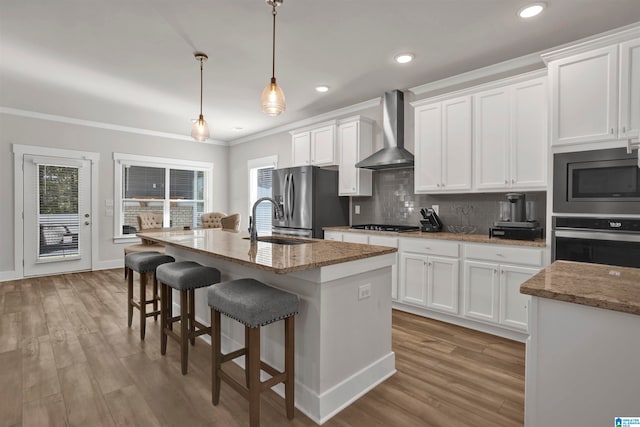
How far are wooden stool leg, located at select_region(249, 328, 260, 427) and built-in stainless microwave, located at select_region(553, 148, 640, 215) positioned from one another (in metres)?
2.48

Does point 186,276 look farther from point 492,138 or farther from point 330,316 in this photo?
point 492,138

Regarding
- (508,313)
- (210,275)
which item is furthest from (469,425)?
(210,275)

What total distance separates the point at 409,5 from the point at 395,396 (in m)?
2.68

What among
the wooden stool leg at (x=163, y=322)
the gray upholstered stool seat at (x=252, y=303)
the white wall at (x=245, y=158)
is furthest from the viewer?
the white wall at (x=245, y=158)

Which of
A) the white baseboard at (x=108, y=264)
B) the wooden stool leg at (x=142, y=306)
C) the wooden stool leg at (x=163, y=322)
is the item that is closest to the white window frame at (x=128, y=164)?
the white baseboard at (x=108, y=264)

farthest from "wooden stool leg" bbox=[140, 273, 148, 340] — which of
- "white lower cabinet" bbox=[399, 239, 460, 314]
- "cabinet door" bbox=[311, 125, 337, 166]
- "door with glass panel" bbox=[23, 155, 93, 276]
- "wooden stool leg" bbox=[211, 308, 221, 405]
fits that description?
"door with glass panel" bbox=[23, 155, 93, 276]

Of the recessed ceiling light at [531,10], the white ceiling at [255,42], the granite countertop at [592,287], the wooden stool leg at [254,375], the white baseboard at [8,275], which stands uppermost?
the white ceiling at [255,42]

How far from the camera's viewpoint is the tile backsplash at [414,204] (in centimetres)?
337

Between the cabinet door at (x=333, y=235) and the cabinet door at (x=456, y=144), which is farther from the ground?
the cabinet door at (x=456, y=144)

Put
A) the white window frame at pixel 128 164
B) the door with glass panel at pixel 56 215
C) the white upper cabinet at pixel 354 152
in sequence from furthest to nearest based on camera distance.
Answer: the white window frame at pixel 128 164 < the door with glass panel at pixel 56 215 < the white upper cabinet at pixel 354 152

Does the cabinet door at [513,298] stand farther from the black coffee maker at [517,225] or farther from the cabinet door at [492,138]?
the cabinet door at [492,138]

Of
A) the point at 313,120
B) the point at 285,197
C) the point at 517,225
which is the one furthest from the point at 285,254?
the point at 313,120

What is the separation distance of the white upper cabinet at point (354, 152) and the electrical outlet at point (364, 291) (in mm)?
2404

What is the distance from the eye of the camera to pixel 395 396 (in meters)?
1.94
